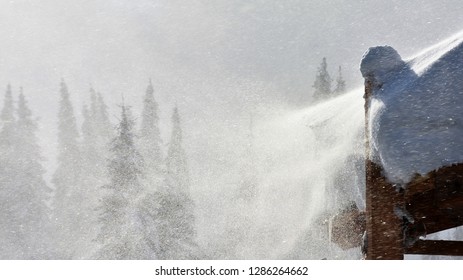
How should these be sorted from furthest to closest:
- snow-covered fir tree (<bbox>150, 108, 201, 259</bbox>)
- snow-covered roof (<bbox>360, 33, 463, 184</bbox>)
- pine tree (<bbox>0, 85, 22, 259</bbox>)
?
1. pine tree (<bbox>0, 85, 22, 259</bbox>)
2. snow-covered fir tree (<bbox>150, 108, 201, 259</bbox>)
3. snow-covered roof (<bbox>360, 33, 463, 184</bbox>)

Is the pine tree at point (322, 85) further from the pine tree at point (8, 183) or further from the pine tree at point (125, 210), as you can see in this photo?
the pine tree at point (8, 183)

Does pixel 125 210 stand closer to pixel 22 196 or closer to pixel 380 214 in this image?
pixel 22 196

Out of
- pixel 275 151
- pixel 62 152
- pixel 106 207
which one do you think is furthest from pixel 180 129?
pixel 106 207

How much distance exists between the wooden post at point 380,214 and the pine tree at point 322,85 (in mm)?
41363

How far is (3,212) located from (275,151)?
21742 millimetres

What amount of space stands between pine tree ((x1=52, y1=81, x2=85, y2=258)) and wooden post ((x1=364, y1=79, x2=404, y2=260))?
42693 mm

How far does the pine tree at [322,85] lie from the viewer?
4453 cm

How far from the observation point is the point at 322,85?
44.7 m

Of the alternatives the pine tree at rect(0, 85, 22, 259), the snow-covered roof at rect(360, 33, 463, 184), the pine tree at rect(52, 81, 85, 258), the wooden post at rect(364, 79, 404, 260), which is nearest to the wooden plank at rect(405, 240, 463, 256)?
the wooden post at rect(364, 79, 404, 260)

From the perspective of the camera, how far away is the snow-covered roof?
309cm

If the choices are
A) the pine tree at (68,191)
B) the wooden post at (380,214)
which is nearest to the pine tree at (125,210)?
the wooden post at (380,214)

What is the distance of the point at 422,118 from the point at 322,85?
42.4 meters

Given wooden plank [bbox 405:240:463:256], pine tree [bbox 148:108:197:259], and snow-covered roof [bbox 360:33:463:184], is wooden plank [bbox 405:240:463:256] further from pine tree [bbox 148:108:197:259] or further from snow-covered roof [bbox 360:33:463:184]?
pine tree [bbox 148:108:197:259]
